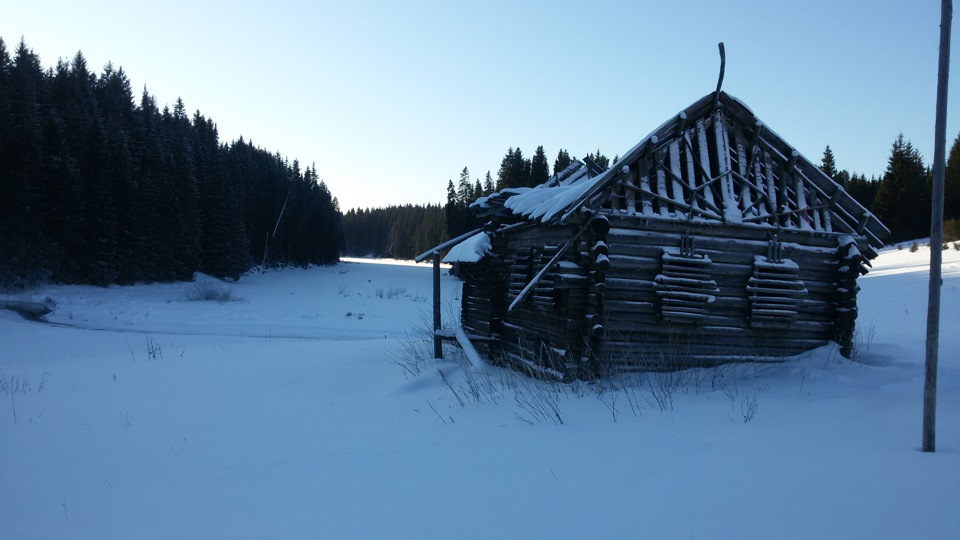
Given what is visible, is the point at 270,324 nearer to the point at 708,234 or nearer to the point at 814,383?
the point at 708,234

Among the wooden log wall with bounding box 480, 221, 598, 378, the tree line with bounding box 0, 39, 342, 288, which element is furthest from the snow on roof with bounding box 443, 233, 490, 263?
the tree line with bounding box 0, 39, 342, 288

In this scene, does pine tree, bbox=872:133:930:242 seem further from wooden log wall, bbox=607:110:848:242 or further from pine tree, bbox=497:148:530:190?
wooden log wall, bbox=607:110:848:242

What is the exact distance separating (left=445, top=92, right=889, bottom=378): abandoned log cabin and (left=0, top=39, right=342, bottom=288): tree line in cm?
3562

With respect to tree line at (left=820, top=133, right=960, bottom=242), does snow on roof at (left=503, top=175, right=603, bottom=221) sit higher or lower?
lower

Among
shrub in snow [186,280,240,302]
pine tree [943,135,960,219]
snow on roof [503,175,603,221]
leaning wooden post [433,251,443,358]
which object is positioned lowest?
shrub in snow [186,280,240,302]

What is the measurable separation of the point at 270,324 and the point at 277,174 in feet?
180

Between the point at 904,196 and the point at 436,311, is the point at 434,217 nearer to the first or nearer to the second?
the point at 904,196

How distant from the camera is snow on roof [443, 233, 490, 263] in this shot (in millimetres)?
12820

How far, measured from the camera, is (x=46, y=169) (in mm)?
34219

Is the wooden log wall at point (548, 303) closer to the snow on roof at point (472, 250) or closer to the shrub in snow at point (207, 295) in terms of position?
the snow on roof at point (472, 250)

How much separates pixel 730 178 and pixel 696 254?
5.95ft

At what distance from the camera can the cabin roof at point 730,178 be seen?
10.1m

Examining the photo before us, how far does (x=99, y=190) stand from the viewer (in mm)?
36375

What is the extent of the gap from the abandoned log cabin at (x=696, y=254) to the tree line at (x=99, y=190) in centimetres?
3562
